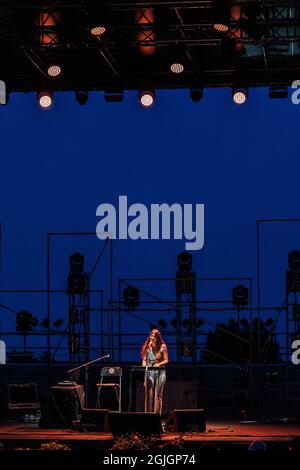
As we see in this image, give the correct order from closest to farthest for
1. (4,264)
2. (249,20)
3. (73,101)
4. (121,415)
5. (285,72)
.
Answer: (121,415)
(249,20)
(285,72)
(4,264)
(73,101)

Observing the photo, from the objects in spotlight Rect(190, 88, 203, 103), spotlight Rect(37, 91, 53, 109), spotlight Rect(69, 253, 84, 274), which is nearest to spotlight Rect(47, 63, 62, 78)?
spotlight Rect(37, 91, 53, 109)

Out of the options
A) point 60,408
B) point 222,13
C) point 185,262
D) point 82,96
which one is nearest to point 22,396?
point 60,408

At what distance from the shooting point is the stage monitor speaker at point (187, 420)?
40.5 ft

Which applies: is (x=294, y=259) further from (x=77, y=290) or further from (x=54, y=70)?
(x=54, y=70)

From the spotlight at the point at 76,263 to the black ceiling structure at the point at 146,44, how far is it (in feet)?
13.9

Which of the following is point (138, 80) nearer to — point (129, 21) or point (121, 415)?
point (129, 21)

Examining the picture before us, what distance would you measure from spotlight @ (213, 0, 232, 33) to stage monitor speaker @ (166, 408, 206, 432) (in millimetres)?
4658

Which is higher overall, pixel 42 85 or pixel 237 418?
pixel 42 85

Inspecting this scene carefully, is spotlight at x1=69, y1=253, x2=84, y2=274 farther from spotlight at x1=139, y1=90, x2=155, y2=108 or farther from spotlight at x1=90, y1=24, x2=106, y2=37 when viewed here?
spotlight at x1=90, y1=24, x2=106, y2=37

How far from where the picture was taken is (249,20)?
1205 centimetres

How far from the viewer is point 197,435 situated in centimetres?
1195

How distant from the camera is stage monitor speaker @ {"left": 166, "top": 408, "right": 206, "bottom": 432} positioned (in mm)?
12359

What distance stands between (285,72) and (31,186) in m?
7.36

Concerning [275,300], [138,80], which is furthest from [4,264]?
[138,80]
